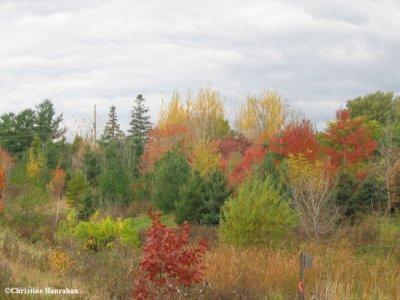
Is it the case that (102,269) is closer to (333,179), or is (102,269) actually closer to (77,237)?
(77,237)

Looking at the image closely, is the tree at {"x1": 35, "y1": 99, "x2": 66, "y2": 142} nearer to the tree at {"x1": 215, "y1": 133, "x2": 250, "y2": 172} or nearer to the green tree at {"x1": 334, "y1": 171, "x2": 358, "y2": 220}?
the tree at {"x1": 215, "y1": 133, "x2": 250, "y2": 172}

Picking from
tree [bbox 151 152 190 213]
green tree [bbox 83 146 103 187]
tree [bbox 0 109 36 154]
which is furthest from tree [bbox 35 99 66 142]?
tree [bbox 151 152 190 213]

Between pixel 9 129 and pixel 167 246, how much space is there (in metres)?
42.7

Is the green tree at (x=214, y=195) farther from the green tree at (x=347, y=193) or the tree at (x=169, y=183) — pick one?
the green tree at (x=347, y=193)

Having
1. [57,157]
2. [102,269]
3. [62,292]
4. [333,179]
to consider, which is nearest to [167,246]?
[62,292]

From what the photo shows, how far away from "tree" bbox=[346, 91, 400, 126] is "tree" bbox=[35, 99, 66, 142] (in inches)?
1093

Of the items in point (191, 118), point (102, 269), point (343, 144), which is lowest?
point (102, 269)

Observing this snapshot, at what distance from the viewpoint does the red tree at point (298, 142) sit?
2021 cm

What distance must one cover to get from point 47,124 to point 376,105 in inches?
1197

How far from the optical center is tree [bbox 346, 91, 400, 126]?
42750 millimetres

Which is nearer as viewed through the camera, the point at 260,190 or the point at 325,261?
the point at 325,261

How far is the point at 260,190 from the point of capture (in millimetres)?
13812

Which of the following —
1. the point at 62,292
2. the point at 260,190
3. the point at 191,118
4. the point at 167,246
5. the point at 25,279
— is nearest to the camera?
the point at 167,246

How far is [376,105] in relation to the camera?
4325 cm
